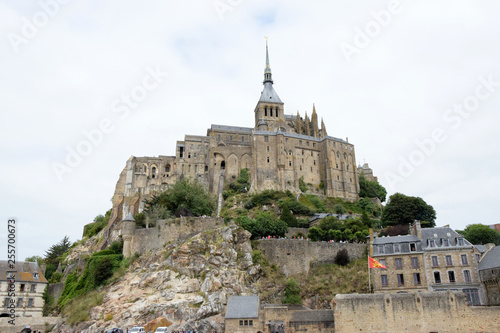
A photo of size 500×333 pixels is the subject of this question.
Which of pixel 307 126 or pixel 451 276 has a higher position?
pixel 307 126

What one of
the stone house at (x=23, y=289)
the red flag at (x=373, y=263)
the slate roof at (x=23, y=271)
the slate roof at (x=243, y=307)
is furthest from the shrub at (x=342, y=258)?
the slate roof at (x=23, y=271)

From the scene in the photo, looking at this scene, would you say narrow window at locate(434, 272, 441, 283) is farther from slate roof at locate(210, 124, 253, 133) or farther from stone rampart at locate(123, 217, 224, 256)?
slate roof at locate(210, 124, 253, 133)

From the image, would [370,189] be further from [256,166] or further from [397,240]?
[397,240]

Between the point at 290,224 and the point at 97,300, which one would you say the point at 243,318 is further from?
the point at 290,224

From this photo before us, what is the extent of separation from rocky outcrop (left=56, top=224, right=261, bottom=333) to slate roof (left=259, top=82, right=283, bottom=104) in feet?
177

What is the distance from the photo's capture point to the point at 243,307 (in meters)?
36.4

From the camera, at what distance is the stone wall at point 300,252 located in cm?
4712

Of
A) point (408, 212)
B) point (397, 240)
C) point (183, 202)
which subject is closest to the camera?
point (397, 240)

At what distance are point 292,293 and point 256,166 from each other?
38.3 metres

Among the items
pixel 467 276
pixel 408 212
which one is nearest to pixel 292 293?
pixel 467 276

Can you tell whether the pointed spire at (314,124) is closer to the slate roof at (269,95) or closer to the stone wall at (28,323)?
the slate roof at (269,95)

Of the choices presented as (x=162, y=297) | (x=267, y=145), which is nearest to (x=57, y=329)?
(x=162, y=297)

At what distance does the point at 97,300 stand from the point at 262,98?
64.3 metres

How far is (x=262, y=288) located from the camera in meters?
43.9
